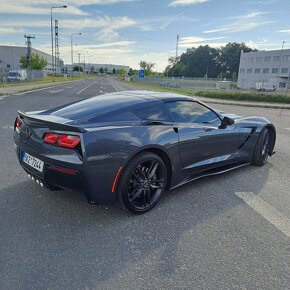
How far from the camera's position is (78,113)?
3.32 m

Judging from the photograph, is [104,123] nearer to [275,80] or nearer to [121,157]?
[121,157]

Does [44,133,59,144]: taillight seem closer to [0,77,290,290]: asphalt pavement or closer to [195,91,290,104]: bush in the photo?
[0,77,290,290]: asphalt pavement

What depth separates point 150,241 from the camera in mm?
2740

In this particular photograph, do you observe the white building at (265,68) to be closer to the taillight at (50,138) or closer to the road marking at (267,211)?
the road marking at (267,211)

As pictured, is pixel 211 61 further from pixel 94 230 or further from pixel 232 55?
pixel 94 230

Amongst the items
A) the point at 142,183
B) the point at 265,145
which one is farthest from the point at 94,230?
the point at 265,145

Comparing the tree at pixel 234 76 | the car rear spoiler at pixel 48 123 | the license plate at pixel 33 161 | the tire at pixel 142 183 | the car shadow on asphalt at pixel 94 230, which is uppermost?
the tree at pixel 234 76

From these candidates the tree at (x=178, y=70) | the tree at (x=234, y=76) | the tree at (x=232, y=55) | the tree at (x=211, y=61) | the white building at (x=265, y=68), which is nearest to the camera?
the white building at (x=265, y=68)

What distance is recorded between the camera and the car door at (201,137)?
3679mm

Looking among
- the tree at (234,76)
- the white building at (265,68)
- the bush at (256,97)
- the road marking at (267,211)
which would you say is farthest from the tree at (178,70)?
the road marking at (267,211)

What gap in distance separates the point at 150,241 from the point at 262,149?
3.29m

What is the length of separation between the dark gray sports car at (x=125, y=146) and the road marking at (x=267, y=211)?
2.11 feet

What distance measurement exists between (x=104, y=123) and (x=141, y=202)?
1.07m

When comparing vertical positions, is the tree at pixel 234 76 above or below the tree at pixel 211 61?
below
